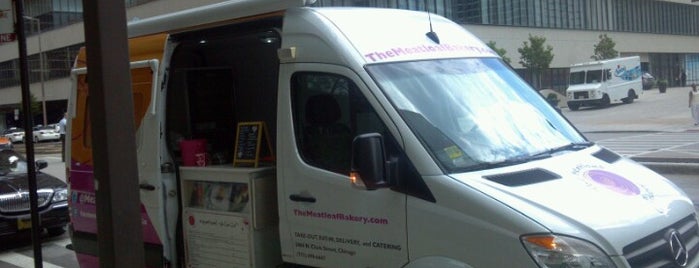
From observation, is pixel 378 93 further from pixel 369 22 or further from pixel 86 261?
pixel 86 261

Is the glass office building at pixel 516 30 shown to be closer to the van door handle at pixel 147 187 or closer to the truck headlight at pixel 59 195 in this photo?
the truck headlight at pixel 59 195

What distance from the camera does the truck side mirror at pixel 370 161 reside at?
3.31m

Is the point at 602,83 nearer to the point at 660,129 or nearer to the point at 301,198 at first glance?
the point at 660,129

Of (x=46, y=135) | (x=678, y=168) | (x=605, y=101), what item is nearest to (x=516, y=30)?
(x=605, y=101)

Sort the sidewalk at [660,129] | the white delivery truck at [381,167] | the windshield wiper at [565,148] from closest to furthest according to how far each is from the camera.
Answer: the white delivery truck at [381,167], the windshield wiper at [565,148], the sidewalk at [660,129]

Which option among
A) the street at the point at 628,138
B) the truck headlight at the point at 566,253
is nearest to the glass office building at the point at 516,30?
the street at the point at 628,138

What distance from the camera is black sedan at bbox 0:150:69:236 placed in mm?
8742

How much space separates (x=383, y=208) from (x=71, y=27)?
61.1 meters

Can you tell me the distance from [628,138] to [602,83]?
19081 mm

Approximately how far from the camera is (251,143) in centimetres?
477

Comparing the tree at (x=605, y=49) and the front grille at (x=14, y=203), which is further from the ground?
the tree at (x=605, y=49)

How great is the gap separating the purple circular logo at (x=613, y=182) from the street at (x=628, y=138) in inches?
258

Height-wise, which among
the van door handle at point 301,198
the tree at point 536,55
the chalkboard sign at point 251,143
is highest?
the tree at point 536,55

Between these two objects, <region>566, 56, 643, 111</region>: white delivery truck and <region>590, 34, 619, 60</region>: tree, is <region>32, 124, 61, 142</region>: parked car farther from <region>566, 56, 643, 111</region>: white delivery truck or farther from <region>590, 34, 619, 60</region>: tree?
<region>590, 34, 619, 60</region>: tree
